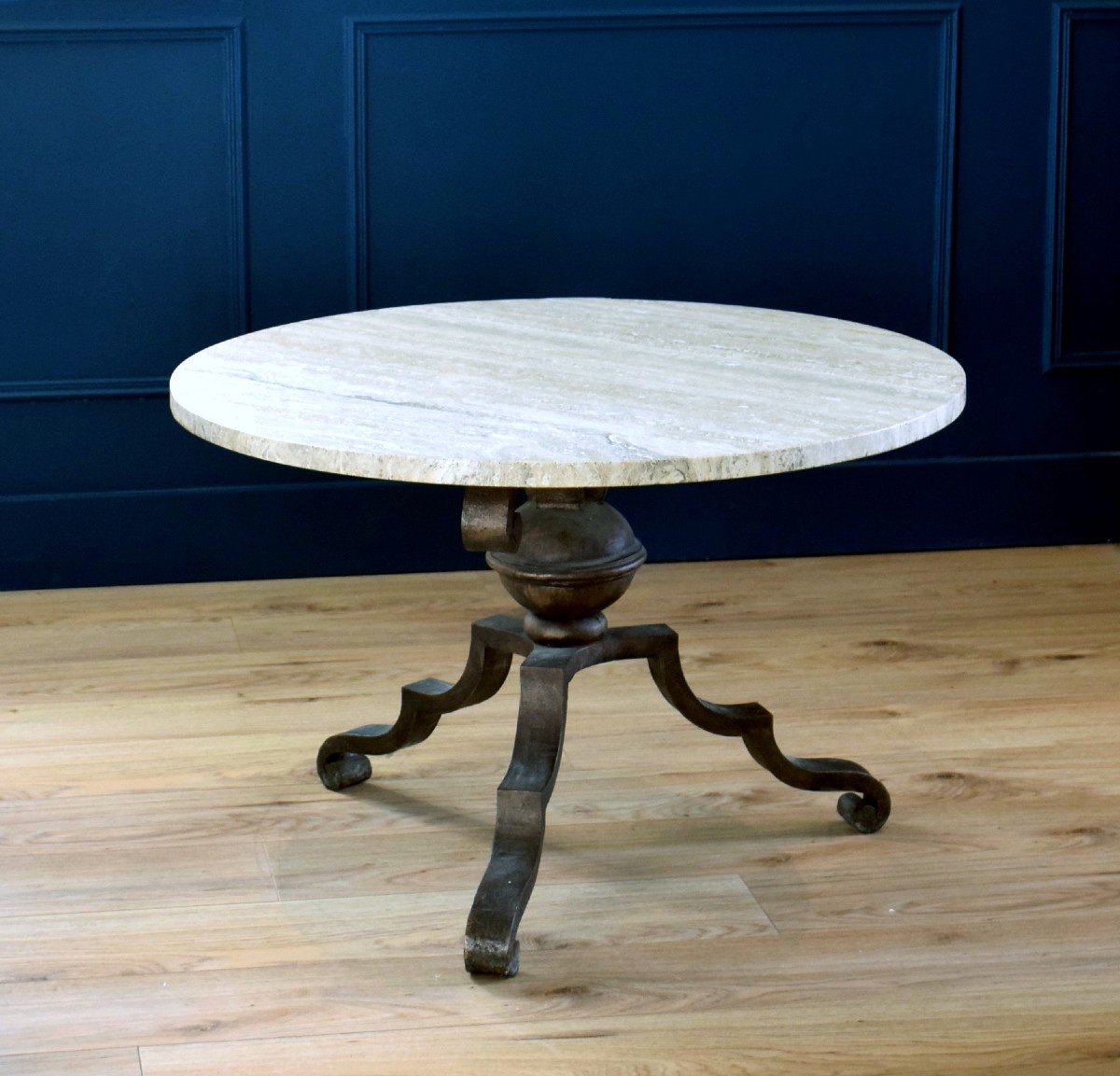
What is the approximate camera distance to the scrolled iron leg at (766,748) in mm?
1820

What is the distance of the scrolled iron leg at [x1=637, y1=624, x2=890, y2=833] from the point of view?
1820 mm

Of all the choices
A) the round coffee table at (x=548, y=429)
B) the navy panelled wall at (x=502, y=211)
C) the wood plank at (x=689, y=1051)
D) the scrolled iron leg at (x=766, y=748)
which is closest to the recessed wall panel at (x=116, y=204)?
the navy panelled wall at (x=502, y=211)

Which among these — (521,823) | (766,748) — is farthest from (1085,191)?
(521,823)

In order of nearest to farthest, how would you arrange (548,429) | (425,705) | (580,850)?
(548,429) < (580,850) < (425,705)

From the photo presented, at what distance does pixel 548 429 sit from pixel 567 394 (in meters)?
0.13

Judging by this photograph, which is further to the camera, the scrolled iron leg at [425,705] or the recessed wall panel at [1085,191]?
the recessed wall panel at [1085,191]

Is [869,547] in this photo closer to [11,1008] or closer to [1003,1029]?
[1003,1029]

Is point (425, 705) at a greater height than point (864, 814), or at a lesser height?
greater

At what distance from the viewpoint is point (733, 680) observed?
2.28 metres

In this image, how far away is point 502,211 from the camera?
2666mm

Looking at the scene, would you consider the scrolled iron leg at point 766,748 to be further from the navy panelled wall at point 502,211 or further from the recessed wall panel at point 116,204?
the recessed wall panel at point 116,204

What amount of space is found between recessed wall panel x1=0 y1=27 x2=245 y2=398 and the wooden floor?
434 millimetres

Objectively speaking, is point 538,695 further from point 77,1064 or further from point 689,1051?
point 77,1064

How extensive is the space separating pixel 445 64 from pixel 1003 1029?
179 centimetres
